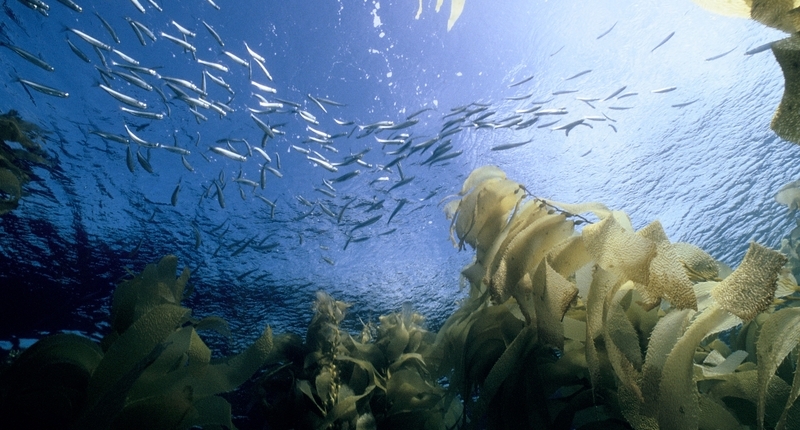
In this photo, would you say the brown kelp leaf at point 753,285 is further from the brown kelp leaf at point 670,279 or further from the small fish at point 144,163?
the small fish at point 144,163

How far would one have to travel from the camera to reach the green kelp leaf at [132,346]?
1.37 m

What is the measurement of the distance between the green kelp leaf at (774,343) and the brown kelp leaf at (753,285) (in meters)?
0.22

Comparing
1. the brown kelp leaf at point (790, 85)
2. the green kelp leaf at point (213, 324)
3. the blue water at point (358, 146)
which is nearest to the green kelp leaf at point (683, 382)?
the brown kelp leaf at point (790, 85)

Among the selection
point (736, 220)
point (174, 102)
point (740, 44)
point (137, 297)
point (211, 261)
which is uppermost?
point (174, 102)

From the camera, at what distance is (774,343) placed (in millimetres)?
1063

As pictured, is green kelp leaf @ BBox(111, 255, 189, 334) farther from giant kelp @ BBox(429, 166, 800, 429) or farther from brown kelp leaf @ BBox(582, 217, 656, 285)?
brown kelp leaf @ BBox(582, 217, 656, 285)

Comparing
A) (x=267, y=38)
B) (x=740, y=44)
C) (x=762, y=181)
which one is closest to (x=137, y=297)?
(x=267, y=38)

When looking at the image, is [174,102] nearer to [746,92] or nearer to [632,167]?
[632,167]

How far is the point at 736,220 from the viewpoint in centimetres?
1333

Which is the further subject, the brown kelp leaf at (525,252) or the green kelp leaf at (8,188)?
the green kelp leaf at (8,188)

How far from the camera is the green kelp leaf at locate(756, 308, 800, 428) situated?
1.00 metres

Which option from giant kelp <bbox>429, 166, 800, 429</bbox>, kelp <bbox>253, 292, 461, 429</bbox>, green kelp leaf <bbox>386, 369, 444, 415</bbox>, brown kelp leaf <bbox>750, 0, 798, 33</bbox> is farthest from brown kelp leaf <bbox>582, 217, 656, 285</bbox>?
green kelp leaf <bbox>386, 369, 444, 415</bbox>

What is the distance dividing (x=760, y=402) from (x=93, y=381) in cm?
227

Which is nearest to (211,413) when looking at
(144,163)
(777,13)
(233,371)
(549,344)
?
(233,371)
